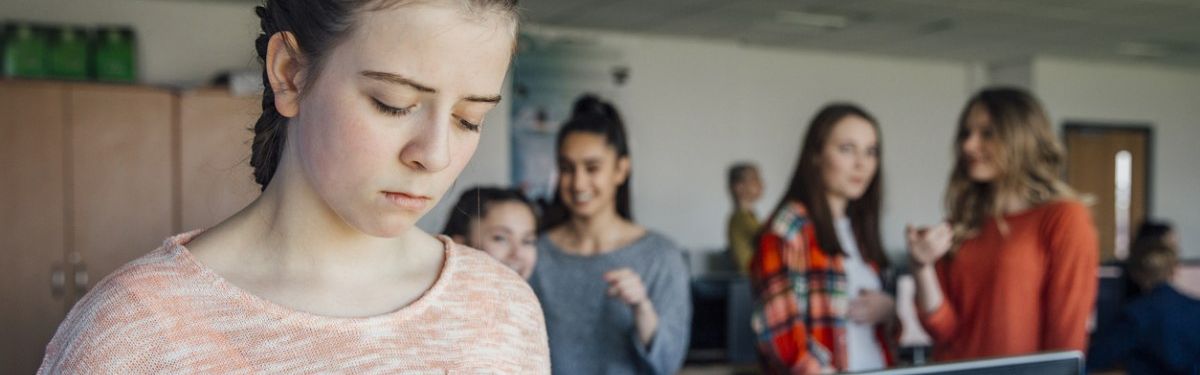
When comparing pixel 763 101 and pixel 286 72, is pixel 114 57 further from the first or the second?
pixel 286 72

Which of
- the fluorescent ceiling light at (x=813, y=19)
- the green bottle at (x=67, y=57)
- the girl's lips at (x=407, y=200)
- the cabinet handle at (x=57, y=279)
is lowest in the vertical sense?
the cabinet handle at (x=57, y=279)

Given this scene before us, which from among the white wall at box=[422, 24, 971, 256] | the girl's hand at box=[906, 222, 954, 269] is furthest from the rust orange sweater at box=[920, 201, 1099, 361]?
the white wall at box=[422, 24, 971, 256]

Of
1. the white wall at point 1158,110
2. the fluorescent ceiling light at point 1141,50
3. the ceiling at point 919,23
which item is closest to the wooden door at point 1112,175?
the white wall at point 1158,110

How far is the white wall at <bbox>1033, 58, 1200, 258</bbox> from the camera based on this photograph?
28.7 feet

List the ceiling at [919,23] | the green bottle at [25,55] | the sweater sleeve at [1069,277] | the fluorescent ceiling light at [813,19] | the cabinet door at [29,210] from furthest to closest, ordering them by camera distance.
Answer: the fluorescent ceiling light at [813,19], the ceiling at [919,23], the green bottle at [25,55], the cabinet door at [29,210], the sweater sleeve at [1069,277]

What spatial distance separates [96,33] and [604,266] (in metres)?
4.08

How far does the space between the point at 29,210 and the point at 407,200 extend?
4201 millimetres

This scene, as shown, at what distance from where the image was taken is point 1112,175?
9055 mm

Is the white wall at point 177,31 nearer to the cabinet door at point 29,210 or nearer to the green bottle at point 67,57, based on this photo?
the green bottle at point 67,57

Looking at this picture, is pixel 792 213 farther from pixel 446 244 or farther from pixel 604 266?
pixel 446 244

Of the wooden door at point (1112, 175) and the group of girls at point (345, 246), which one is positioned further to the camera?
the wooden door at point (1112, 175)

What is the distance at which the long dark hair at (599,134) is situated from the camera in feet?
7.55

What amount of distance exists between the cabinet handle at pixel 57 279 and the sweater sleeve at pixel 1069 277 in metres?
3.96

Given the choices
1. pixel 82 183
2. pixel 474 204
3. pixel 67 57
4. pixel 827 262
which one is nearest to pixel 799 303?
pixel 827 262
